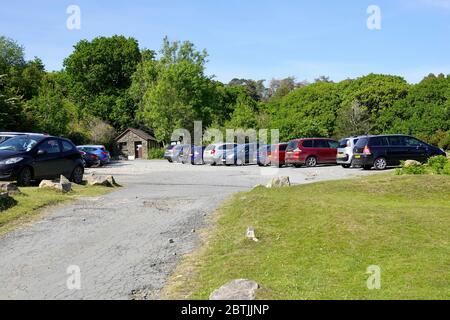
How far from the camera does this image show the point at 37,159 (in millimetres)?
16422

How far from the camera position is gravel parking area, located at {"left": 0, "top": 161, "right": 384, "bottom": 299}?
6.56m

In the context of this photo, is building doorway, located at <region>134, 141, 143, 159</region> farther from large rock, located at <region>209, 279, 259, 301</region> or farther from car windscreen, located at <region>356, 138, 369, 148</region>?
large rock, located at <region>209, 279, 259, 301</region>

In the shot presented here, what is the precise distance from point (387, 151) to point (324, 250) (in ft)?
59.1

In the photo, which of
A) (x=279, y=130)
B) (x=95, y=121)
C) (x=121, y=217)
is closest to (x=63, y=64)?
(x=95, y=121)

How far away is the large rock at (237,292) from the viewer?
5.43 metres

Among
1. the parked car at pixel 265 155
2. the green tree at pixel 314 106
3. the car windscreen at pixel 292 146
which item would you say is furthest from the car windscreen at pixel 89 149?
the green tree at pixel 314 106

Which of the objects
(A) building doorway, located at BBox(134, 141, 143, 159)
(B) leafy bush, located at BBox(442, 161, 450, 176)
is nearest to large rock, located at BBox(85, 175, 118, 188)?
(B) leafy bush, located at BBox(442, 161, 450, 176)

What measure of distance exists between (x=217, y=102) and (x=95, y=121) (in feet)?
56.4

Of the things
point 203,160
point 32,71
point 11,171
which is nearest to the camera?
point 11,171

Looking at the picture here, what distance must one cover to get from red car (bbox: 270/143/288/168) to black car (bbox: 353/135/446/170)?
7.63 m

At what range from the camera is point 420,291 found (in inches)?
225

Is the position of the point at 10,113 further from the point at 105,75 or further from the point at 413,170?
the point at 105,75

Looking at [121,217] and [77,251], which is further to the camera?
[121,217]
